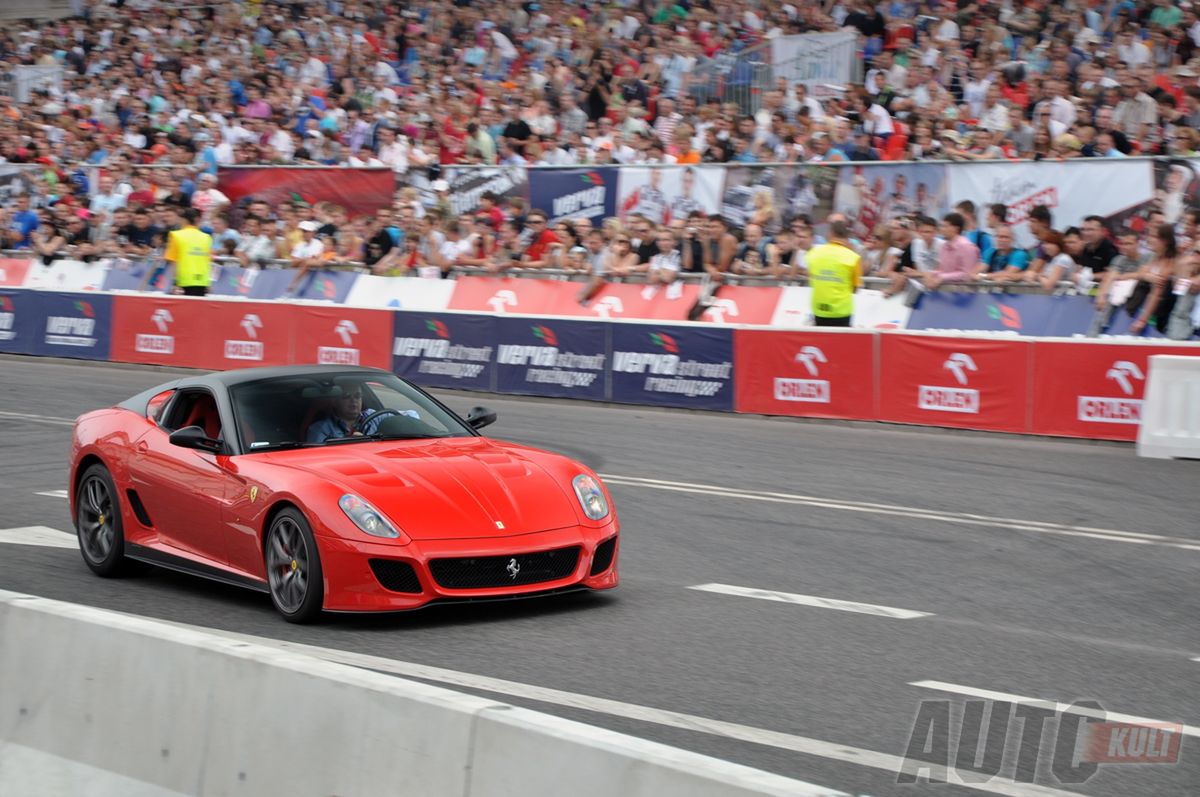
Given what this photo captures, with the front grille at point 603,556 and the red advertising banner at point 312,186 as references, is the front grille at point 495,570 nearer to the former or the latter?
the front grille at point 603,556

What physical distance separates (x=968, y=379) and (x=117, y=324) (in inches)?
538

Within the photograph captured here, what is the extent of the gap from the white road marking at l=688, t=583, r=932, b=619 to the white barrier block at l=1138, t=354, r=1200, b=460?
6.82 metres

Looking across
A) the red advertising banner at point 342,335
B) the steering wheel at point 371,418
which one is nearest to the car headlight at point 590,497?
the steering wheel at point 371,418

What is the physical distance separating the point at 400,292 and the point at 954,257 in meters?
8.68

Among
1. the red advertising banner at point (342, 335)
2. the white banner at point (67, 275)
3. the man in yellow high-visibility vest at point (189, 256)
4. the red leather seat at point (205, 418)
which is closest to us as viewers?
the red leather seat at point (205, 418)

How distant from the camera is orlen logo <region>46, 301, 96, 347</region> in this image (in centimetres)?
2411

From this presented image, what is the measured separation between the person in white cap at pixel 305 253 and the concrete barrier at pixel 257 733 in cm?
1905

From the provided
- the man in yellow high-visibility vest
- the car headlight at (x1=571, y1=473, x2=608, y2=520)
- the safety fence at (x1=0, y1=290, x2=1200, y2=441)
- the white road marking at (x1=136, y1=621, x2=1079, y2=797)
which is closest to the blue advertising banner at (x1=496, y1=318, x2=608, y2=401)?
the safety fence at (x1=0, y1=290, x2=1200, y2=441)

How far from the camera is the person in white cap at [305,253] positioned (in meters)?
24.0

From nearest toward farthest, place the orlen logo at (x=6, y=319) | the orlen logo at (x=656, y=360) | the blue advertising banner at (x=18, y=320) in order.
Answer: the orlen logo at (x=656, y=360)
the blue advertising banner at (x=18, y=320)
the orlen logo at (x=6, y=319)

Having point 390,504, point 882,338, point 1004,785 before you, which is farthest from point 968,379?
point 1004,785

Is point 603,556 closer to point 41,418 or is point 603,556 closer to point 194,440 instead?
point 194,440

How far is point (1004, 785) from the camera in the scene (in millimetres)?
4859

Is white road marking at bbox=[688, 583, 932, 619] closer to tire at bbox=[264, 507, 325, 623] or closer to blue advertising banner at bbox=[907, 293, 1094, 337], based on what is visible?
tire at bbox=[264, 507, 325, 623]
